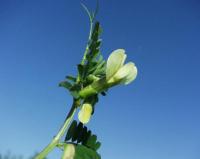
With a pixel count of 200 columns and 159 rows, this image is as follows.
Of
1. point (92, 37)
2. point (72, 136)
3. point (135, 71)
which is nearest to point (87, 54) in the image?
point (92, 37)

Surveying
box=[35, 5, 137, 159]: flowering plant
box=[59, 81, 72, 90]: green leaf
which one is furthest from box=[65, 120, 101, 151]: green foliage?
box=[59, 81, 72, 90]: green leaf

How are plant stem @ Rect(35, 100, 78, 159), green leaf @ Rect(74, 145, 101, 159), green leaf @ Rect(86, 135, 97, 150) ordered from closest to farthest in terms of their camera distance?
plant stem @ Rect(35, 100, 78, 159), green leaf @ Rect(74, 145, 101, 159), green leaf @ Rect(86, 135, 97, 150)

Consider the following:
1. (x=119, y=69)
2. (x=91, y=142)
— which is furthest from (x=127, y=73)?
(x=91, y=142)

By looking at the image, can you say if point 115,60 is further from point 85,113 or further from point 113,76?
point 85,113

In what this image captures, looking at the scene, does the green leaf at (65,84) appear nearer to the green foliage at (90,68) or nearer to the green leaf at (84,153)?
the green foliage at (90,68)

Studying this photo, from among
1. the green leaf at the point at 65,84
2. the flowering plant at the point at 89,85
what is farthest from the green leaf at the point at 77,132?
the green leaf at the point at 65,84

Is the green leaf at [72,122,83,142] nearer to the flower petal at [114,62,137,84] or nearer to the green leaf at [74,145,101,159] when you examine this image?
the green leaf at [74,145,101,159]

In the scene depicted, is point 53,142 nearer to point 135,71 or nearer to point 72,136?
point 72,136
